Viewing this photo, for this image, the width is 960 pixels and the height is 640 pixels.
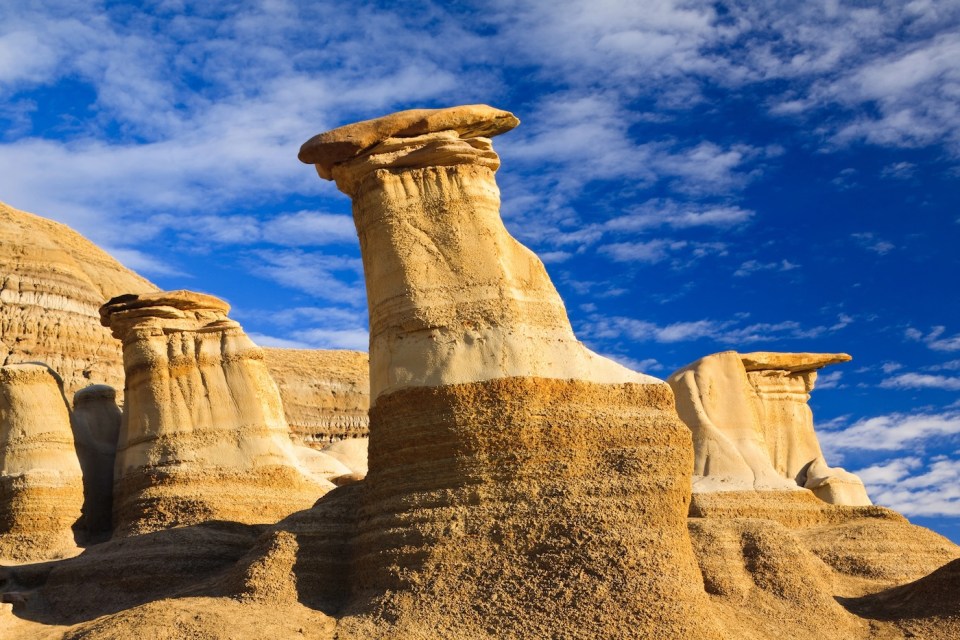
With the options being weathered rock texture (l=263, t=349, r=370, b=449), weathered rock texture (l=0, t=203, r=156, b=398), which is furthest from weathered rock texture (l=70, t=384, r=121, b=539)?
weathered rock texture (l=263, t=349, r=370, b=449)

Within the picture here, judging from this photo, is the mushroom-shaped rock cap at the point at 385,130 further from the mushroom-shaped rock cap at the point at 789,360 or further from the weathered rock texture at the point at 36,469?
the mushroom-shaped rock cap at the point at 789,360

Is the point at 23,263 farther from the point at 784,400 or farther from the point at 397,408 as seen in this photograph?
the point at 397,408

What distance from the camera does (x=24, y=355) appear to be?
4109 cm

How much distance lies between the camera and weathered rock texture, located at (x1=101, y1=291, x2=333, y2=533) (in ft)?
69.1

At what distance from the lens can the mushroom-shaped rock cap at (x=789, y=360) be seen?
109ft

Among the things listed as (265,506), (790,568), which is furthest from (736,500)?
(265,506)

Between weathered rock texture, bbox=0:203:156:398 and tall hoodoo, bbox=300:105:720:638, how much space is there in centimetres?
2656

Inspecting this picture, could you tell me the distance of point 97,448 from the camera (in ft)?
78.1

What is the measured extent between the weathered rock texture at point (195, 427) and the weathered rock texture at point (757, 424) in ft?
27.6

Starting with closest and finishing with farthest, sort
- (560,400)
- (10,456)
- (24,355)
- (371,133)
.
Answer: (560,400)
(371,133)
(10,456)
(24,355)

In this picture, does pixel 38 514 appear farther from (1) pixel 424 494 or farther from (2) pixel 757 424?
(2) pixel 757 424

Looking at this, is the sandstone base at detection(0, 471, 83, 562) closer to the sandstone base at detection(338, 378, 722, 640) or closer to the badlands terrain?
the badlands terrain

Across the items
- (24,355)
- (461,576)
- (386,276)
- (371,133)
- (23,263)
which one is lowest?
(461,576)

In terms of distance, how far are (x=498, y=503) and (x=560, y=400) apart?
1614 mm
